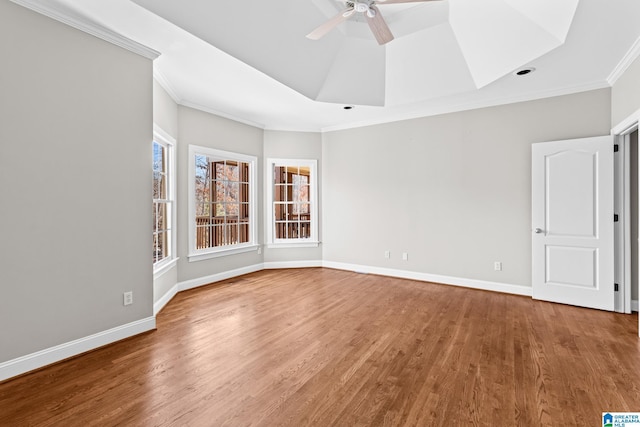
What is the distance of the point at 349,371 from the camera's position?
2.39 meters

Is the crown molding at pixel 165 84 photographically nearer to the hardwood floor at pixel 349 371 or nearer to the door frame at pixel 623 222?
the hardwood floor at pixel 349 371

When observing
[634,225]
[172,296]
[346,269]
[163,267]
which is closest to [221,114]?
[163,267]

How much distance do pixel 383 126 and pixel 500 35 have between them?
2.44 meters

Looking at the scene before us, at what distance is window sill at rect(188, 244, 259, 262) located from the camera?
187 inches

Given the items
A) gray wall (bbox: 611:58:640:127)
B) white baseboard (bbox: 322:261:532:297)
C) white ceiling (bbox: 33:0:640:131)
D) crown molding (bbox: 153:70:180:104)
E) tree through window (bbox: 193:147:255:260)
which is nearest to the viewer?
white ceiling (bbox: 33:0:640:131)

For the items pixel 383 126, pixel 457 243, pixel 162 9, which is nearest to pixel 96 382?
pixel 162 9

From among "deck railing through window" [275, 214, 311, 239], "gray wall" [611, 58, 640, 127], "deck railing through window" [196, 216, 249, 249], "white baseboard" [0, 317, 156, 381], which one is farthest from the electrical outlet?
"gray wall" [611, 58, 640, 127]

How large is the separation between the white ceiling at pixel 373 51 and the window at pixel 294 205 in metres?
1.45

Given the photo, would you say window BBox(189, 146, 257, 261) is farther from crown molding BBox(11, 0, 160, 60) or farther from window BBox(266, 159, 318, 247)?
crown molding BBox(11, 0, 160, 60)

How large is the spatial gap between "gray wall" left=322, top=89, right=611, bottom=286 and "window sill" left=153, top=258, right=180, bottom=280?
290 cm

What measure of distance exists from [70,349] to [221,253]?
266 centimetres

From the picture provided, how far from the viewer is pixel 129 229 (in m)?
3.03

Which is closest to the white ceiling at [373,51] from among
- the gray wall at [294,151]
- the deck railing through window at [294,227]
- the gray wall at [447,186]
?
the gray wall at [447,186]

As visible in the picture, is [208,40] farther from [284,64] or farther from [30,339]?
[30,339]
